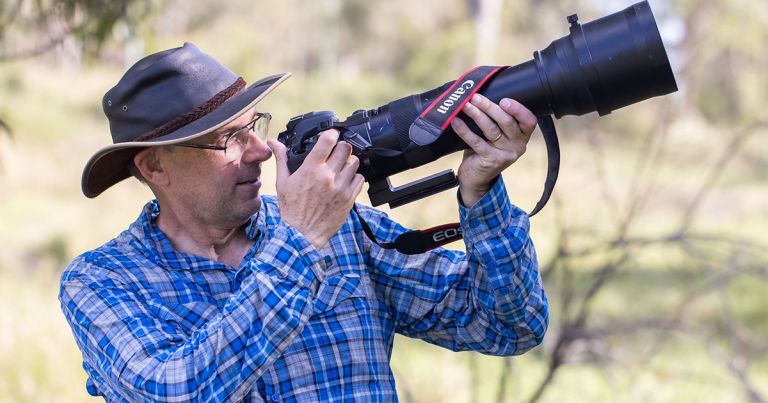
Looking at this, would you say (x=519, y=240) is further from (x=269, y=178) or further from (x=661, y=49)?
(x=269, y=178)

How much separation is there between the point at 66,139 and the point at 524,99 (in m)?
14.8

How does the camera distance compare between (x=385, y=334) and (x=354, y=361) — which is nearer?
(x=354, y=361)

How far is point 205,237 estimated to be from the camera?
2016mm

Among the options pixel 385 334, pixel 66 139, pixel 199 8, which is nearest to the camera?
pixel 385 334

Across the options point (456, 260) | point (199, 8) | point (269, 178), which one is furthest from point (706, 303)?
point (199, 8)

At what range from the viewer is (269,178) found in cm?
660

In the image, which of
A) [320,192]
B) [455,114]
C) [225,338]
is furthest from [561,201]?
[225,338]

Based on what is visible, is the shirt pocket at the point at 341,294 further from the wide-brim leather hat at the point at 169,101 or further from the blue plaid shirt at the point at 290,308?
the wide-brim leather hat at the point at 169,101

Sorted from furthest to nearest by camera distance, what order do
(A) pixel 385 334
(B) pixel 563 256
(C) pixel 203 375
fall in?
(B) pixel 563 256 < (A) pixel 385 334 < (C) pixel 203 375

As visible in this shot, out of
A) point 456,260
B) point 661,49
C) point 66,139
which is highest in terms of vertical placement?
point 66,139

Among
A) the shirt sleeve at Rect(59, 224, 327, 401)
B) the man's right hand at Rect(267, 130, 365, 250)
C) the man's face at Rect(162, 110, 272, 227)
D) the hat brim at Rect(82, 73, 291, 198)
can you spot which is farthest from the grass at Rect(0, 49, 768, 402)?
the man's right hand at Rect(267, 130, 365, 250)

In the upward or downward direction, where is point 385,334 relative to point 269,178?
downward

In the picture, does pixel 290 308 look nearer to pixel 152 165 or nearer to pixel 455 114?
pixel 455 114

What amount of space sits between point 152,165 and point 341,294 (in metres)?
0.52
